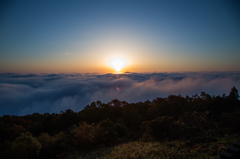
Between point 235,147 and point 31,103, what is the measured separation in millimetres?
175212

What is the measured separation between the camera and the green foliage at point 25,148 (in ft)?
48.3

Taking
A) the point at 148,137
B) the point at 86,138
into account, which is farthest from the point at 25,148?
the point at 148,137

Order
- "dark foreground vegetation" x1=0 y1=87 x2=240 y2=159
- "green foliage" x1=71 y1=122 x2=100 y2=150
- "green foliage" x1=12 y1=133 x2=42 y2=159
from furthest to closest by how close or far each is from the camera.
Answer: "green foliage" x1=71 y1=122 x2=100 y2=150 → "green foliage" x1=12 y1=133 x2=42 y2=159 → "dark foreground vegetation" x1=0 y1=87 x2=240 y2=159

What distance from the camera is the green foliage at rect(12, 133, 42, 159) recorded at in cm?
1473

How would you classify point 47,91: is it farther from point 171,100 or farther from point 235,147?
point 235,147

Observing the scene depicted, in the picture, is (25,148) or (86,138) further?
(86,138)

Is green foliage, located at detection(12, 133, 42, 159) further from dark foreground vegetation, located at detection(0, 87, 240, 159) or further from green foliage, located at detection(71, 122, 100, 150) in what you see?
green foliage, located at detection(71, 122, 100, 150)

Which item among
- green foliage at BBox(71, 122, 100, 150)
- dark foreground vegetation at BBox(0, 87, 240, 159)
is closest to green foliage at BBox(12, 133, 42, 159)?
dark foreground vegetation at BBox(0, 87, 240, 159)

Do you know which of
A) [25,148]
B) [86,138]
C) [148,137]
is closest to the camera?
[25,148]

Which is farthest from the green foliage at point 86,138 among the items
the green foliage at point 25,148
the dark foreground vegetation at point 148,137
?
the green foliage at point 25,148

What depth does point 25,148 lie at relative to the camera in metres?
15.5

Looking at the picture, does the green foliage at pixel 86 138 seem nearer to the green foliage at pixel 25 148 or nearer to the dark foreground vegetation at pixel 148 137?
the dark foreground vegetation at pixel 148 137

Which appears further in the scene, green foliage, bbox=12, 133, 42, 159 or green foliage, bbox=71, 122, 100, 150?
green foliage, bbox=71, 122, 100, 150

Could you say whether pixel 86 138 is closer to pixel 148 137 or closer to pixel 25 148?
pixel 25 148
